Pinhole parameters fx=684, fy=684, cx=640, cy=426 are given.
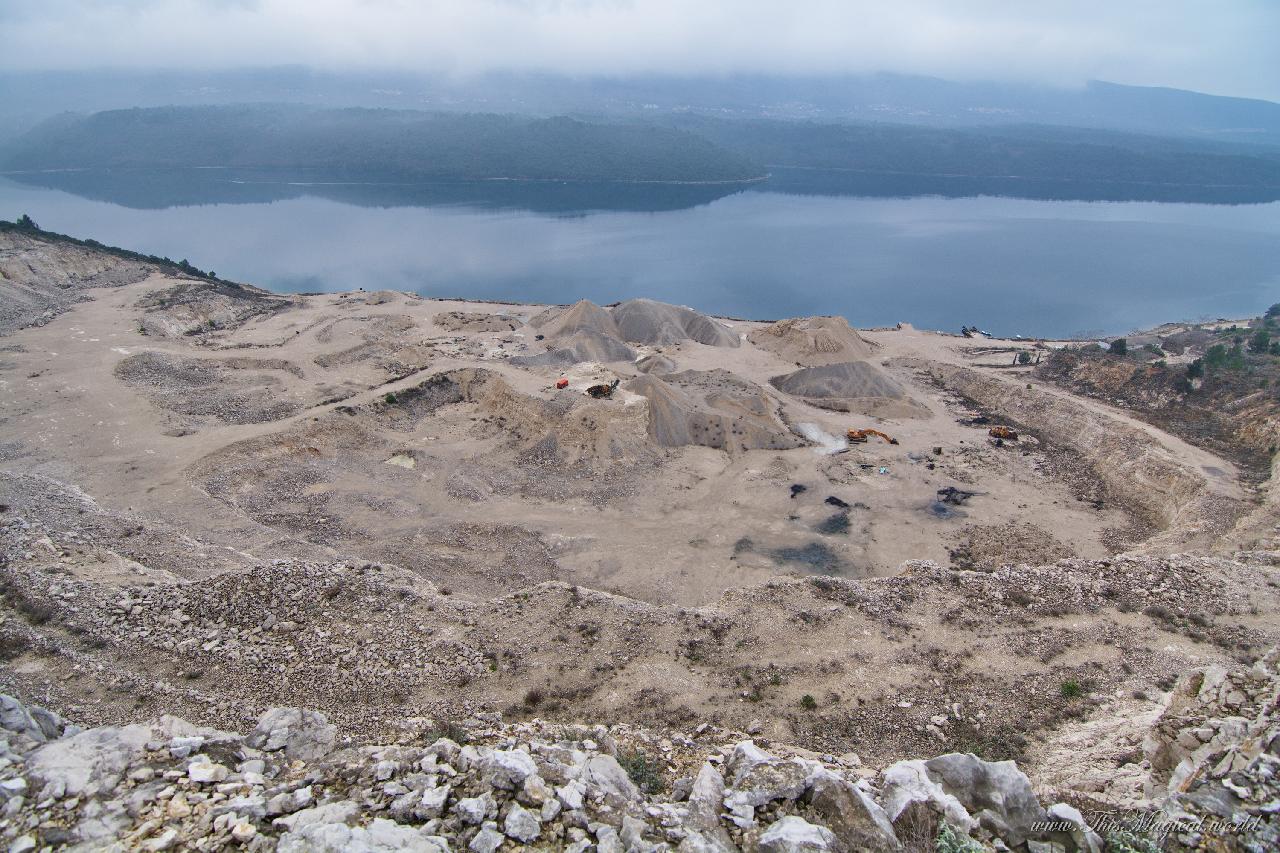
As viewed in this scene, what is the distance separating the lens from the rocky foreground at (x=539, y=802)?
7.81 meters

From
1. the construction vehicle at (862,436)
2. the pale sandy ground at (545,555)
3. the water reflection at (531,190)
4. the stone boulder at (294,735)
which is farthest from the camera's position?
the water reflection at (531,190)

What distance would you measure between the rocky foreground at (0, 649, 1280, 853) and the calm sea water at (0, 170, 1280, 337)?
6578 cm

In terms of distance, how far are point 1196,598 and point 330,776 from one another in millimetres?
22241

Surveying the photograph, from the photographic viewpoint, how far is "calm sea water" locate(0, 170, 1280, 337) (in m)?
79.6

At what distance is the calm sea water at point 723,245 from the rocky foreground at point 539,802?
65.8 m

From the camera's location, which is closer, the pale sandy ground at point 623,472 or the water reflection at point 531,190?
the pale sandy ground at point 623,472

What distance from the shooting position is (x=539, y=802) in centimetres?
852

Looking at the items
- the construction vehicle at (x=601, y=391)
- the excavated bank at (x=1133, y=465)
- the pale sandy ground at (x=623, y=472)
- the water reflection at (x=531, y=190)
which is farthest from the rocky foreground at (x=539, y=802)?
the water reflection at (x=531, y=190)

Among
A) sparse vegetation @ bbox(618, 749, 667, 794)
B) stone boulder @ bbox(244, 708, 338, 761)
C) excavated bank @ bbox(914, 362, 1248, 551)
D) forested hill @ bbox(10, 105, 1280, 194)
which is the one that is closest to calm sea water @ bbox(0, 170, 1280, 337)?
forested hill @ bbox(10, 105, 1280, 194)

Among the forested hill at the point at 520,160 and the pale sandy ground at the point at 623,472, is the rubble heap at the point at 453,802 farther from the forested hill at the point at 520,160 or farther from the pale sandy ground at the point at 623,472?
the forested hill at the point at 520,160

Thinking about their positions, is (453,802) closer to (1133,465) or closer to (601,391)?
(601,391)

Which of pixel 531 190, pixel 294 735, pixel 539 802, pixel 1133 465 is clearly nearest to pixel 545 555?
pixel 294 735

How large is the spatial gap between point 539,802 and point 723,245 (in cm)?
10374

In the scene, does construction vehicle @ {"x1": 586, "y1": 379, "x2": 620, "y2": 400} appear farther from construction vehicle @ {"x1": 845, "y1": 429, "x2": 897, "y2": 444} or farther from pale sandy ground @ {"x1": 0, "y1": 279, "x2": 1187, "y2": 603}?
construction vehicle @ {"x1": 845, "y1": 429, "x2": 897, "y2": 444}
